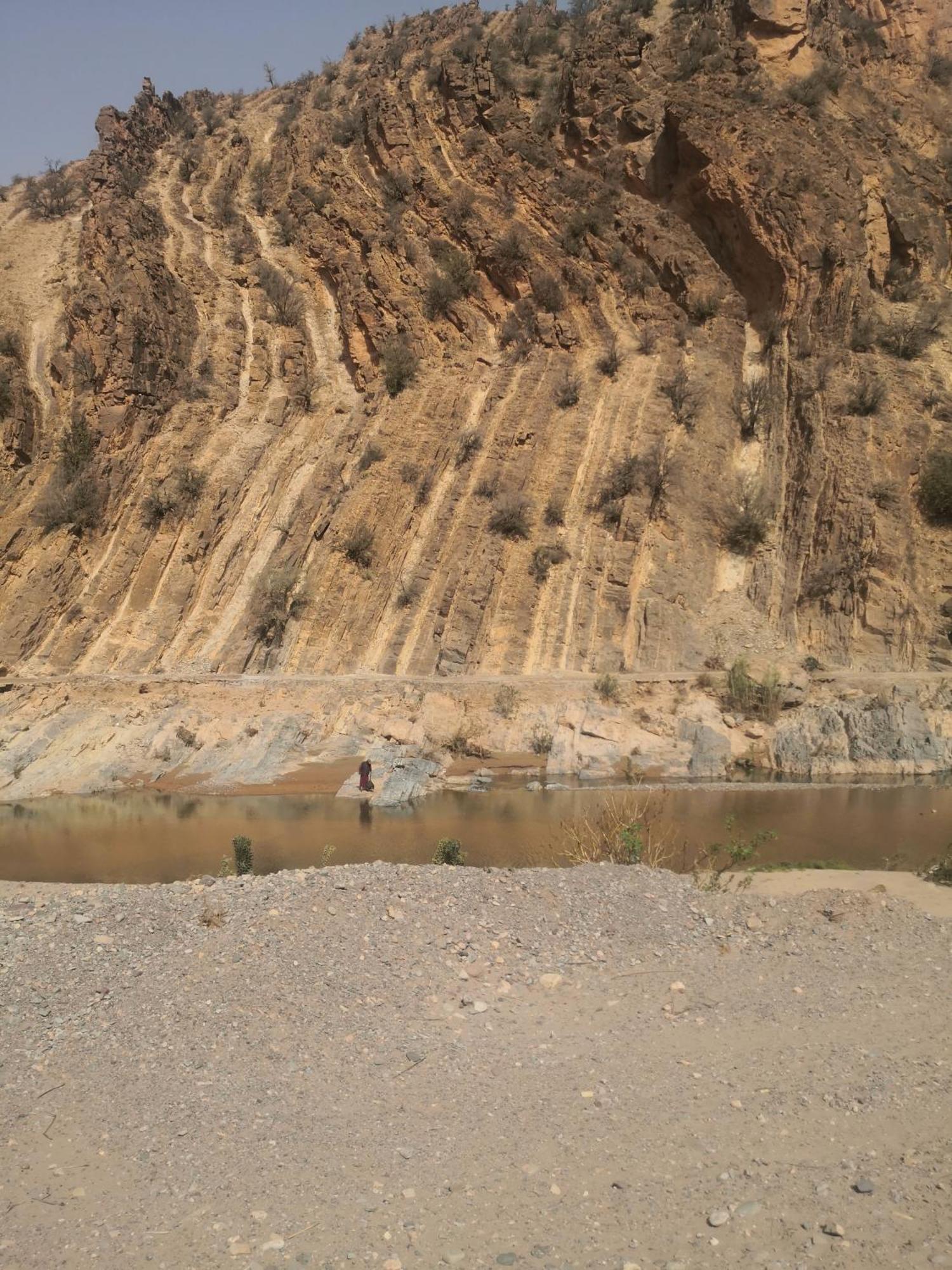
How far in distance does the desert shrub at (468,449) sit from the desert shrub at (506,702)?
827cm

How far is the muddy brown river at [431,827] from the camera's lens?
40.1 ft

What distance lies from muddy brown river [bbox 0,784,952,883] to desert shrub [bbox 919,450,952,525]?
29.0 ft

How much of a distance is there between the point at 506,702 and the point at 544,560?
478 centimetres

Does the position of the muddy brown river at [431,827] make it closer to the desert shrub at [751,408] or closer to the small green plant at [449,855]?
the small green plant at [449,855]

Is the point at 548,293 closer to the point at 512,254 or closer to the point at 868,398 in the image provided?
the point at 512,254

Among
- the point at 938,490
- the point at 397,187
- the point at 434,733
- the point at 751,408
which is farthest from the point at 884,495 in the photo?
the point at 397,187

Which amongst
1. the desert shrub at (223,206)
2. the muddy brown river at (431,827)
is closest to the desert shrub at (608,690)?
the muddy brown river at (431,827)

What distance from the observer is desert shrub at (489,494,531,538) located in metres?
22.8

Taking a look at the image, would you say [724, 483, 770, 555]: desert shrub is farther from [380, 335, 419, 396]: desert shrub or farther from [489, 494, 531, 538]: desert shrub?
[380, 335, 419, 396]: desert shrub

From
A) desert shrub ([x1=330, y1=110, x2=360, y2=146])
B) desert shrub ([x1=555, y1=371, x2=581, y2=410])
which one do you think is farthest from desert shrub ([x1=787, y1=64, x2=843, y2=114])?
desert shrub ([x1=330, y1=110, x2=360, y2=146])

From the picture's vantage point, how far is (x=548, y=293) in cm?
2744

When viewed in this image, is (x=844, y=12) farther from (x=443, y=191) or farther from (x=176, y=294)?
(x=176, y=294)

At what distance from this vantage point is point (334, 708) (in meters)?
19.5

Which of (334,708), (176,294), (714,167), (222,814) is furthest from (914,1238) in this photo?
(176,294)
